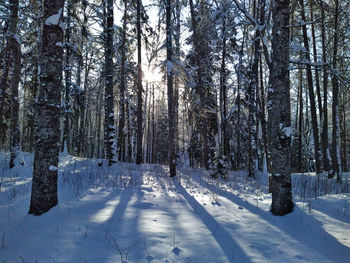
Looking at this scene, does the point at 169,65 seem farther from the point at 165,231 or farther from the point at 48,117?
the point at 165,231

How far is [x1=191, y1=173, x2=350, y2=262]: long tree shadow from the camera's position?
2990 millimetres

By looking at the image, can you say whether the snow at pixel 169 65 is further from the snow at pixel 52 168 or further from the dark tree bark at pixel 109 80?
the snow at pixel 52 168

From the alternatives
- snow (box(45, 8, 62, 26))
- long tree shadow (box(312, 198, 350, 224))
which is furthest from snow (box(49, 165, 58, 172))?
long tree shadow (box(312, 198, 350, 224))

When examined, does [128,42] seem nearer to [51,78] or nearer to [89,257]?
[51,78]

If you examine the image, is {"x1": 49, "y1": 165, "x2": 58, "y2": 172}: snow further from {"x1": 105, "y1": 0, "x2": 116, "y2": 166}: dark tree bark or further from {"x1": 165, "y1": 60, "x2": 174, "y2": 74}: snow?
{"x1": 165, "y1": 60, "x2": 174, "y2": 74}: snow

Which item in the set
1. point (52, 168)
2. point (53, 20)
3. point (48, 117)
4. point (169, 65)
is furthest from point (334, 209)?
point (169, 65)

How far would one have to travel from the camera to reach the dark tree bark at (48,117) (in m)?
3.79

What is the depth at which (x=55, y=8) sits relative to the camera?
4.03 m

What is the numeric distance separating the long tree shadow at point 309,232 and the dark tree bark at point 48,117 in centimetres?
414

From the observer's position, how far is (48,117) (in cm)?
391

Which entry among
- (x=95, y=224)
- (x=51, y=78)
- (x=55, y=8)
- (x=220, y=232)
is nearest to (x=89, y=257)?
(x=95, y=224)

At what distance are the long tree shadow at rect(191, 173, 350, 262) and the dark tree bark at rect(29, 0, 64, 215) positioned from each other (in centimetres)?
414

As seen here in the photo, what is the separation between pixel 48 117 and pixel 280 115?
175 inches

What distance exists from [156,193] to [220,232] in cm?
276
